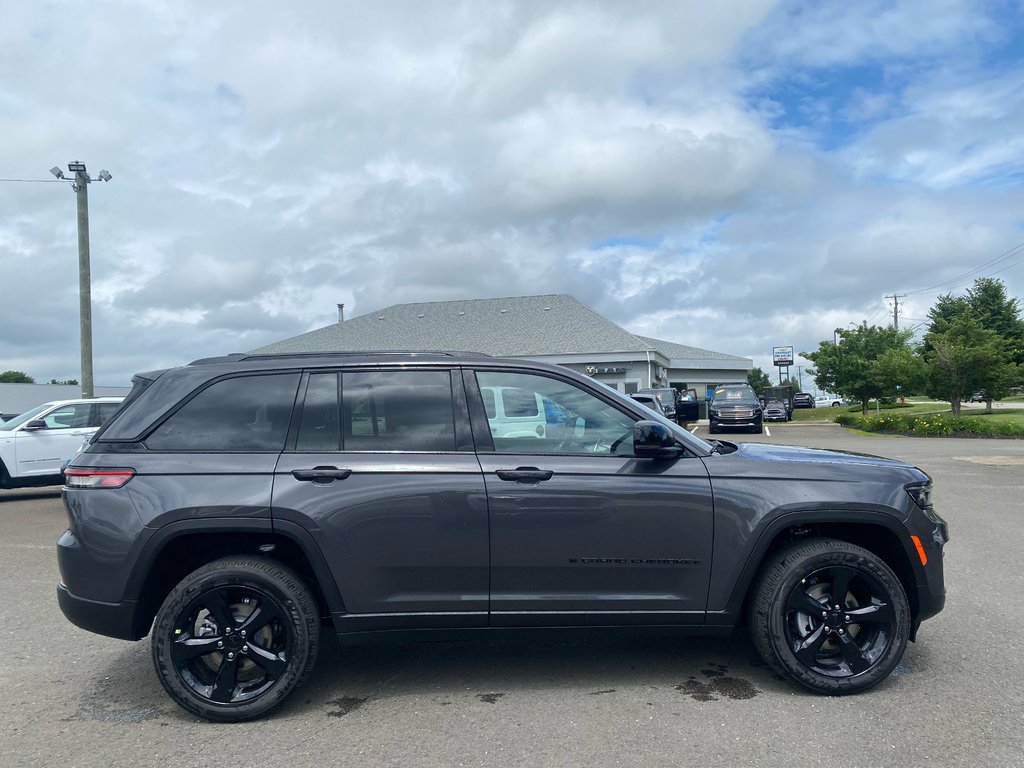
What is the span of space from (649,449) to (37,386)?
144 ft

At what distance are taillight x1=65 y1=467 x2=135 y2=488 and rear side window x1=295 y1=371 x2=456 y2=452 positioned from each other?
34.2 inches

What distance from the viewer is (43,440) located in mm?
12750

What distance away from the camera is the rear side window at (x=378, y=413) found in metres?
4.27

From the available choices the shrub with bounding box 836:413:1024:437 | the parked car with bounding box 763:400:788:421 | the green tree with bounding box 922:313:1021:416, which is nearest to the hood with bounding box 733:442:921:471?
the shrub with bounding box 836:413:1024:437

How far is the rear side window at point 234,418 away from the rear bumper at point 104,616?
82cm

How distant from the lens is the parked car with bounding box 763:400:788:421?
48344 mm

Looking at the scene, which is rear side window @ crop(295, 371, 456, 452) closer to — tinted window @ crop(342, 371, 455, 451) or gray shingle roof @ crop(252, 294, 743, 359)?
tinted window @ crop(342, 371, 455, 451)

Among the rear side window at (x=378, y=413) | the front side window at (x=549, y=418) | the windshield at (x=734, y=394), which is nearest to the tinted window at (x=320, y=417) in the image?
the rear side window at (x=378, y=413)

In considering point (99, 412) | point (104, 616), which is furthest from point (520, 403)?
point (99, 412)

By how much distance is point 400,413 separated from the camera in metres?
4.34

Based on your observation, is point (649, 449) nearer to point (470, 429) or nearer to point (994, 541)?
point (470, 429)

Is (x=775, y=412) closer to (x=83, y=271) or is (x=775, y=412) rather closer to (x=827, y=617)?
(x=83, y=271)

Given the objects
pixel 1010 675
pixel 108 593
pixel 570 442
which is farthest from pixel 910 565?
pixel 108 593

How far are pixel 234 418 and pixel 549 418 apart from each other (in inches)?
66.6
